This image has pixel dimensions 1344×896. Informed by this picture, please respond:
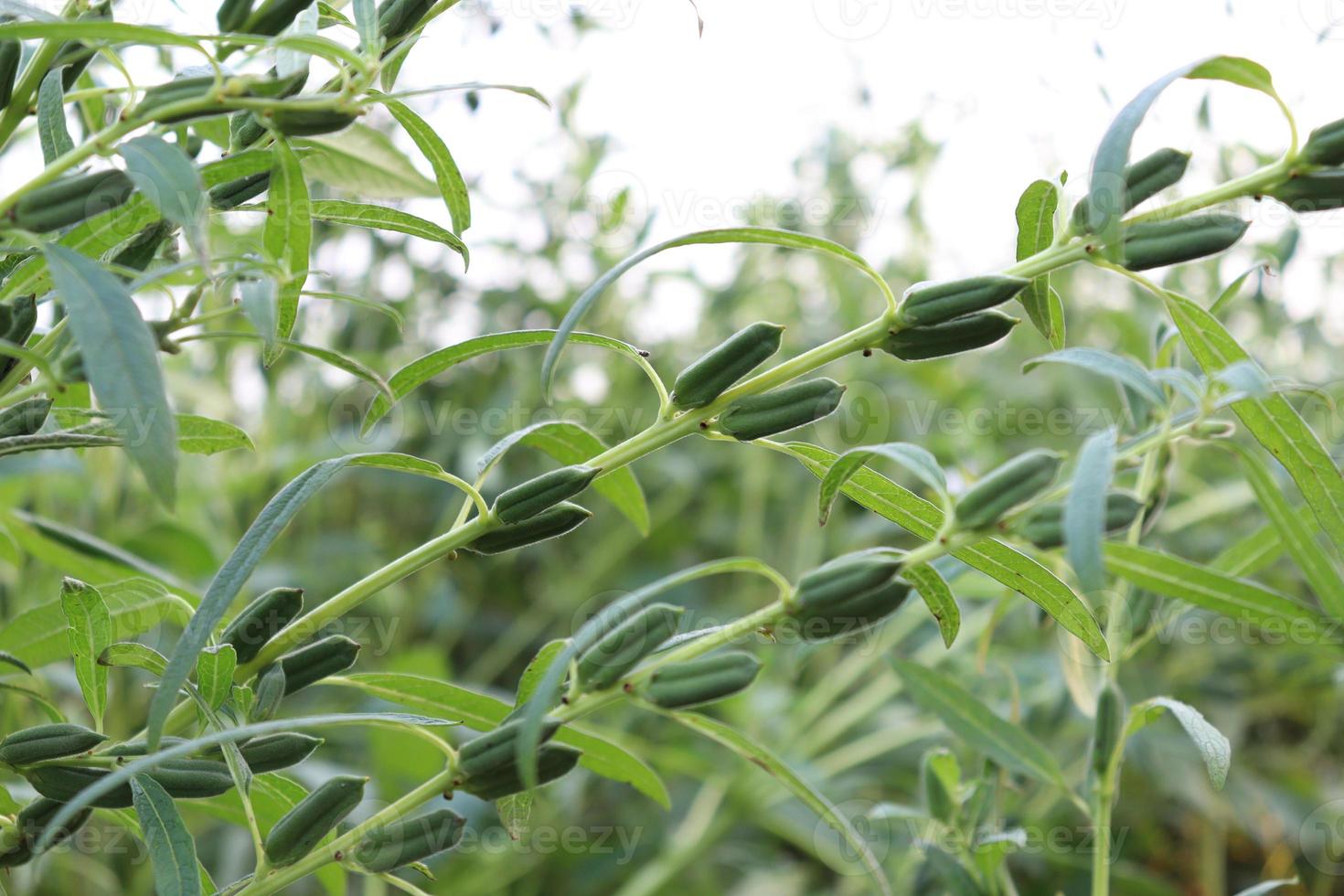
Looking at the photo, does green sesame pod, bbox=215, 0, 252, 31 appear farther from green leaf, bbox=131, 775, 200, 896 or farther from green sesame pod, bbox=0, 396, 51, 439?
green leaf, bbox=131, 775, 200, 896

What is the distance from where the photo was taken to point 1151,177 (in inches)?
14.0

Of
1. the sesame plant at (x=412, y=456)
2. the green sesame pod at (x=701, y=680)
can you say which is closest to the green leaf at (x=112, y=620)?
the sesame plant at (x=412, y=456)

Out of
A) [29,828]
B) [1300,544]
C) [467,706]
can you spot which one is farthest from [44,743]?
[1300,544]

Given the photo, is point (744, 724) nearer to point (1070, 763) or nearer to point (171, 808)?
point (1070, 763)

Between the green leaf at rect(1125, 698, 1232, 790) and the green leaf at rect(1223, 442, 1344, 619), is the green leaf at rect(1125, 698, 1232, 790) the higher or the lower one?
the lower one

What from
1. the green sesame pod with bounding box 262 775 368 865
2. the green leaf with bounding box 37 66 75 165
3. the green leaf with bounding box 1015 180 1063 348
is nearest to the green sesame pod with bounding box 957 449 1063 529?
the green leaf with bounding box 1015 180 1063 348

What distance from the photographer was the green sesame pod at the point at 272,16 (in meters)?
0.35

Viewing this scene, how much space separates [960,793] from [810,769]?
0.43 metres

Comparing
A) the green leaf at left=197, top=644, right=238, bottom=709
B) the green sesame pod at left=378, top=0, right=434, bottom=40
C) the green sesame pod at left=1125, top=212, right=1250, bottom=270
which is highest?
the green sesame pod at left=378, top=0, right=434, bottom=40

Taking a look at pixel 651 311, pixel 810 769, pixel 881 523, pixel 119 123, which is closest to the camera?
pixel 119 123

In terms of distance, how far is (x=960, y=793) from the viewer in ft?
1.85

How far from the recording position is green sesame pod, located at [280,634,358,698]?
394 mm

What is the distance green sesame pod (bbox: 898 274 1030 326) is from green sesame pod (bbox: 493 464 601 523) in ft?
0.39

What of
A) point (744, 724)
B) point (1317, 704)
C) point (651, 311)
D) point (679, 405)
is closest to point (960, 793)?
point (679, 405)
